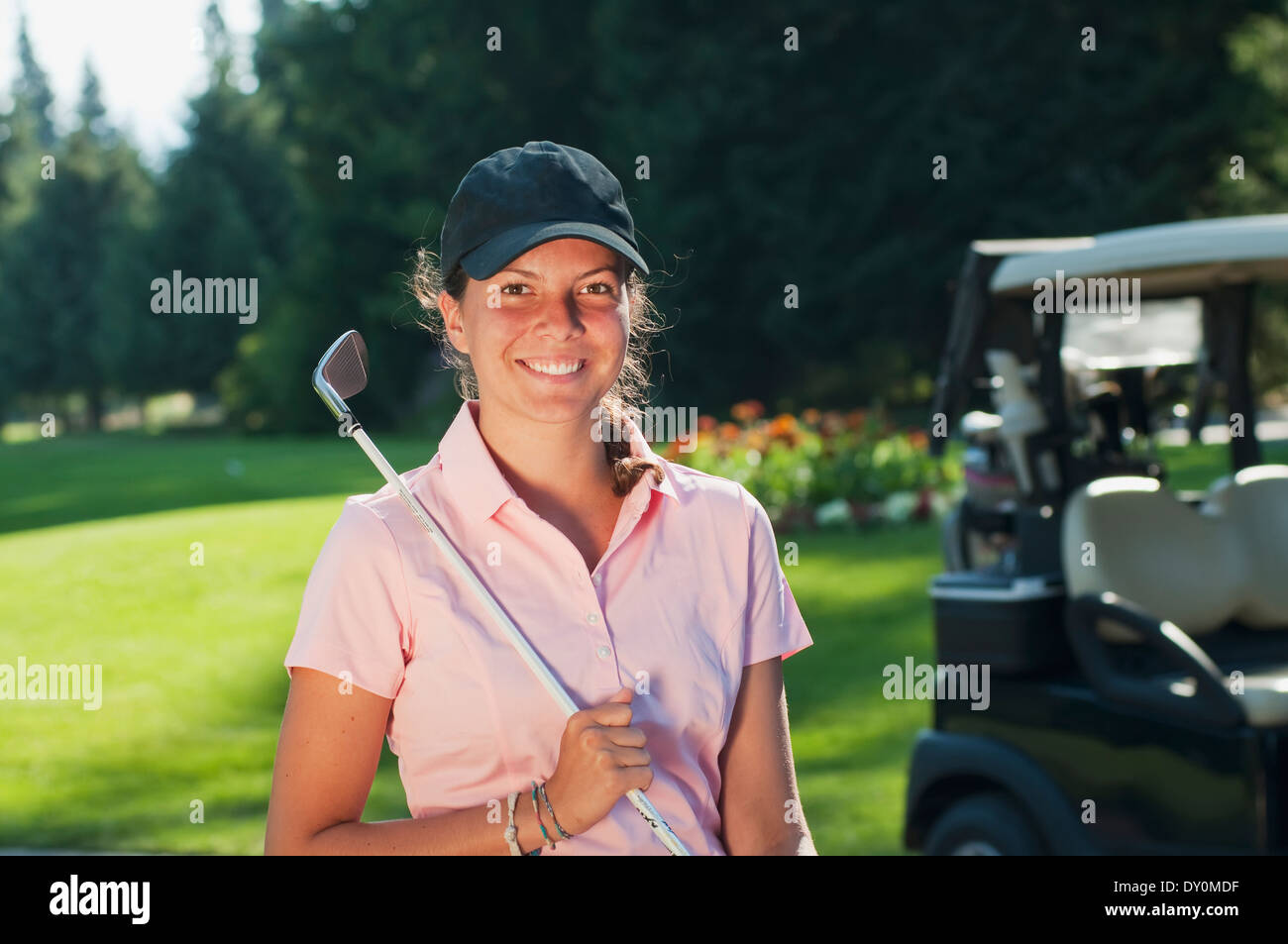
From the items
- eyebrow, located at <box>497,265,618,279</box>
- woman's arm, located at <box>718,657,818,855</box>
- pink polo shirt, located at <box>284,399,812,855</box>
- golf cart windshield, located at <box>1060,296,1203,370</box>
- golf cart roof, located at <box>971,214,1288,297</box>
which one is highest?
golf cart roof, located at <box>971,214,1288,297</box>

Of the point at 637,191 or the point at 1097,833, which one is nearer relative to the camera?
the point at 1097,833

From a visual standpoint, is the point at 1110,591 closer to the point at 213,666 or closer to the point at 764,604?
the point at 764,604

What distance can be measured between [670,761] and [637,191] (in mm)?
27204

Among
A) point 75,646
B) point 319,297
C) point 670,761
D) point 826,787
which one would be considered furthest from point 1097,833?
point 319,297

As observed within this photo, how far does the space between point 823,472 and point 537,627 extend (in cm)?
1167

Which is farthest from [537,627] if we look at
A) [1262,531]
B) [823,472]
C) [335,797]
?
[823,472]

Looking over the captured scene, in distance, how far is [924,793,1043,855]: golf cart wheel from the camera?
14.5 feet

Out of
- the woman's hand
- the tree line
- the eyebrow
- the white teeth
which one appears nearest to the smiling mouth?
the white teeth

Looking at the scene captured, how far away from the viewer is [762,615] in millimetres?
2053

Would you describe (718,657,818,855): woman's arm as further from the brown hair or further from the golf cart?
the golf cart

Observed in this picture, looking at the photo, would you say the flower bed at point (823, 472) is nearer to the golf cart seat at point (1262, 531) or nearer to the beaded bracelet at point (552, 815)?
the golf cart seat at point (1262, 531)

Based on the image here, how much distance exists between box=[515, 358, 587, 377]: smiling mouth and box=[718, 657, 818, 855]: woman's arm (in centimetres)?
48

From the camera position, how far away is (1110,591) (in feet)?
15.3
